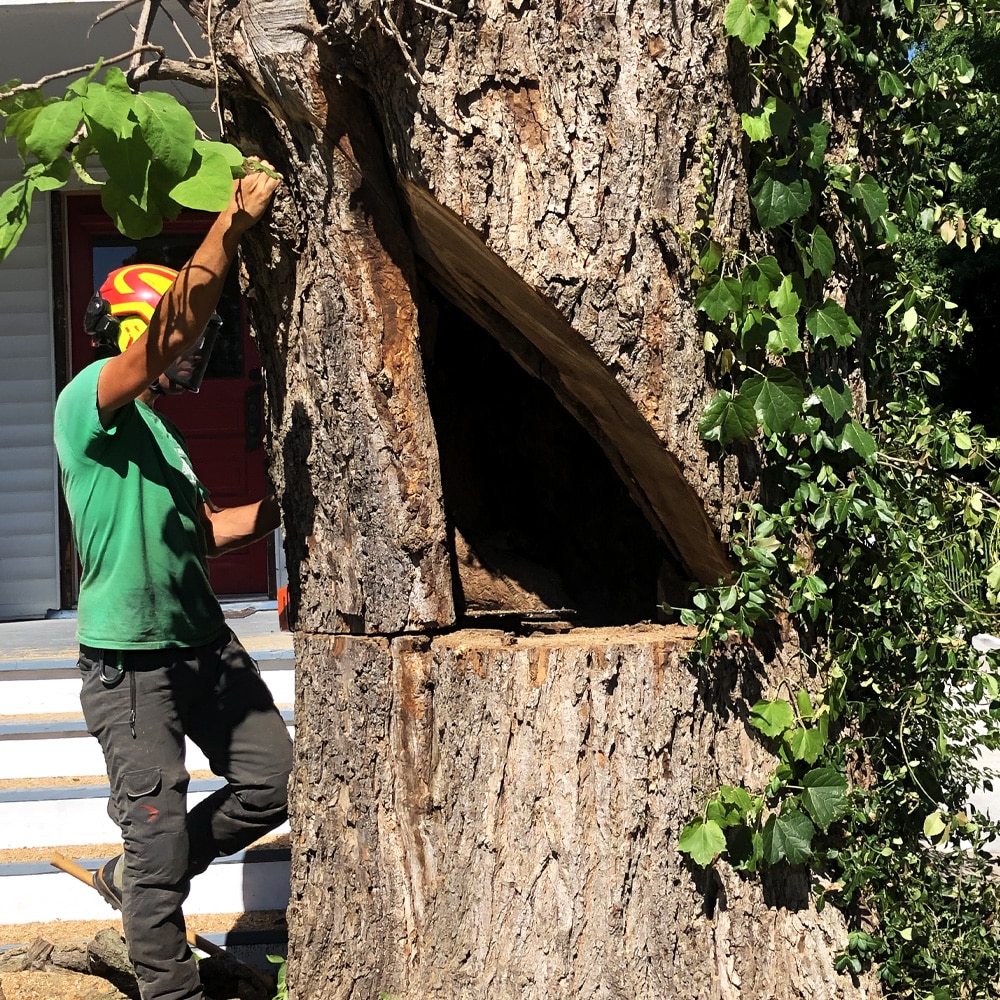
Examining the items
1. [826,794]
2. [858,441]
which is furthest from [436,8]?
[826,794]

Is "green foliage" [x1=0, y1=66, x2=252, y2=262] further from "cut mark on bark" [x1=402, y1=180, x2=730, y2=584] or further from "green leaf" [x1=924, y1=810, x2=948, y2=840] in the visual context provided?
"green leaf" [x1=924, y1=810, x2=948, y2=840]

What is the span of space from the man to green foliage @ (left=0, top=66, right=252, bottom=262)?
636 millimetres

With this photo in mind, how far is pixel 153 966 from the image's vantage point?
292cm

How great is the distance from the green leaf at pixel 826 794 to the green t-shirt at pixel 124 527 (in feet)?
5.45

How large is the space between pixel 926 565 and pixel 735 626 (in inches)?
19.1

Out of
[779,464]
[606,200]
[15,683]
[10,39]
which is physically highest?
[10,39]

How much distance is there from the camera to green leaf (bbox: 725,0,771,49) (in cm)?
212

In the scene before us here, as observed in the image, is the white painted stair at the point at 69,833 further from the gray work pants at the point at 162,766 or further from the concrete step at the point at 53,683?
the gray work pants at the point at 162,766

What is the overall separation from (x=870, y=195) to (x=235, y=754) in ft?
7.26

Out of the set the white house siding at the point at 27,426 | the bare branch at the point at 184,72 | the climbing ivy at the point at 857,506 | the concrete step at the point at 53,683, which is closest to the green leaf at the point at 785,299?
the climbing ivy at the point at 857,506

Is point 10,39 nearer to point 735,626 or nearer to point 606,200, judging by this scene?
point 606,200

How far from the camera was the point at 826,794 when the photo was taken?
2.38 metres

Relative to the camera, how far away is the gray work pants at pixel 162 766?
2904 millimetres

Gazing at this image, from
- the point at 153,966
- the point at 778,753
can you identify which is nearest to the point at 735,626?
the point at 778,753
